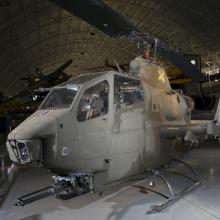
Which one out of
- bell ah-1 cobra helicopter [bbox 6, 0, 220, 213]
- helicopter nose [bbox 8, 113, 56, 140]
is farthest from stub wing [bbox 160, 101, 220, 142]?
helicopter nose [bbox 8, 113, 56, 140]

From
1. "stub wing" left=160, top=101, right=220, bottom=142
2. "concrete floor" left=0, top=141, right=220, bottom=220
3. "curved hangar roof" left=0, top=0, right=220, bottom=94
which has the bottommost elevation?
"concrete floor" left=0, top=141, right=220, bottom=220

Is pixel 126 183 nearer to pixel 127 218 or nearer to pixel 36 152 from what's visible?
pixel 127 218

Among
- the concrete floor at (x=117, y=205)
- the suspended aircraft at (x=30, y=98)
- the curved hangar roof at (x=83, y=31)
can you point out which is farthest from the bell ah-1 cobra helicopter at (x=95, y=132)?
the curved hangar roof at (x=83, y=31)

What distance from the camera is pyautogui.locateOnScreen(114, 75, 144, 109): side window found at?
7.31 metres

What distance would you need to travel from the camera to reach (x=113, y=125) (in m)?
7.10

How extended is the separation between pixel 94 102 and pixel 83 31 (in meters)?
24.0

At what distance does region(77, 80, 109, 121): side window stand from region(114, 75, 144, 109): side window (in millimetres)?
238

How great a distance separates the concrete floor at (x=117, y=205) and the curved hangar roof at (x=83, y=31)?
1309 centimetres

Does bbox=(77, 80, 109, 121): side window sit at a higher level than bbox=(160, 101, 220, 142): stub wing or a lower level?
higher

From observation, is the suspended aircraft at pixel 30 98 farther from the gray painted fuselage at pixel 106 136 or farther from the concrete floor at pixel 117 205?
the gray painted fuselage at pixel 106 136

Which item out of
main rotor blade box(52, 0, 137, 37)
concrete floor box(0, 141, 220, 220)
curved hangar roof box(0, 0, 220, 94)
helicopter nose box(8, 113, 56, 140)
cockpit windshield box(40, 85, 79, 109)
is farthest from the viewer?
curved hangar roof box(0, 0, 220, 94)

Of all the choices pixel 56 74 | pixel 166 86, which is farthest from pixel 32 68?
pixel 166 86

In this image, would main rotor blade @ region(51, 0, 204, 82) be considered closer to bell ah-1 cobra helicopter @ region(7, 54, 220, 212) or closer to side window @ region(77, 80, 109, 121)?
bell ah-1 cobra helicopter @ region(7, 54, 220, 212)

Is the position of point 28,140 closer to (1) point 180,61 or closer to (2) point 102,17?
(2) point 102,17
